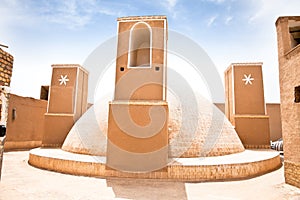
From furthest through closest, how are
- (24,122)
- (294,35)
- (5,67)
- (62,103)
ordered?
(24,122) < (62,103) < (294,35) < (5,67)

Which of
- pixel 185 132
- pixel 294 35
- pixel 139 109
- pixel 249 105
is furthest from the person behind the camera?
pixel 249 105

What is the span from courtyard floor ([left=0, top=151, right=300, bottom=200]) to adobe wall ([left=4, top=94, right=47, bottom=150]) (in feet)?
29.1

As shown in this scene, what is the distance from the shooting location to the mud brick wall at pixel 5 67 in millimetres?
4367

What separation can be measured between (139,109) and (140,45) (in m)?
3.12

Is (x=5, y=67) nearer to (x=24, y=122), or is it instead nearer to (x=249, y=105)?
(x=249, y=105)

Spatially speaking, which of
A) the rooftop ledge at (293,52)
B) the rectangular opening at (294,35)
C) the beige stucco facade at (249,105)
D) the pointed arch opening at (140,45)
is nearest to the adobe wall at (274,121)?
the beige stucco facade at (249,105)

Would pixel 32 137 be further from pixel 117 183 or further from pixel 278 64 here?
pixel 278 64

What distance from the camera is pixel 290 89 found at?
664cm

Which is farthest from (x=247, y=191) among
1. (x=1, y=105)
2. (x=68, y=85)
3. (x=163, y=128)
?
(x=68, y=85)

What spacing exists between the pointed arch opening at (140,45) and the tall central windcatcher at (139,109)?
51 mm

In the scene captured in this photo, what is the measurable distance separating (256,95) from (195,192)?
923 cm

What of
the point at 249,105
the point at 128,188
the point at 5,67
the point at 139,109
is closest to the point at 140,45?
the point at 139,109

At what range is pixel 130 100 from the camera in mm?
7430

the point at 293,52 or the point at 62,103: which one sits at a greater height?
the point at 293,52
